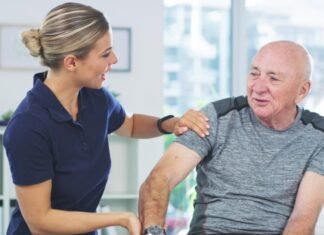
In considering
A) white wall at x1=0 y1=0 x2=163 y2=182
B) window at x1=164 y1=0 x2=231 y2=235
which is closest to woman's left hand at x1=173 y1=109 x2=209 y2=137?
white wall at x1=0 y1=0 x2=163 y2=182

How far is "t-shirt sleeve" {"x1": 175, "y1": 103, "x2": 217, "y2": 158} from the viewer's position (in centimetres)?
192

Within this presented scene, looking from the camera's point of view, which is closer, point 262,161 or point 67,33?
point 67,33

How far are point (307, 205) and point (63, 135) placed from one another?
825 millimetres

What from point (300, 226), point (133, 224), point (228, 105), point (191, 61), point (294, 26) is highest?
point (294, 26)

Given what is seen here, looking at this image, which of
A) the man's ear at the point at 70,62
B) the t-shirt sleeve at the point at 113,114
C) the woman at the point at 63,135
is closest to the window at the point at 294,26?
the t-shirt sleeve at the point at 113,114

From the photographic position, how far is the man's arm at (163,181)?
172 cm

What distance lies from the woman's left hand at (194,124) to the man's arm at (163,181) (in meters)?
0.06

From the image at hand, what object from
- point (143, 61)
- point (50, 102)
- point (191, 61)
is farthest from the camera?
point (191, 61)

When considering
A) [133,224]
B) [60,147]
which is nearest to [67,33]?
[60,147]

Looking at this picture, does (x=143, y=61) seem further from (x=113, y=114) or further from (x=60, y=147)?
(x=60, y=147)

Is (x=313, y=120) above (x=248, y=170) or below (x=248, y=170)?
above

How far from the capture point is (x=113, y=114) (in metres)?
2.03

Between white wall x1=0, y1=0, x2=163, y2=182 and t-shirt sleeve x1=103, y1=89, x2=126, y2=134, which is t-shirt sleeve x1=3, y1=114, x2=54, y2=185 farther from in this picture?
white wall x1=0, y1=0, x2=163, y2=182

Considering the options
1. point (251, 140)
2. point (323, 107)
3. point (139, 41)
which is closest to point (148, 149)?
point (139, 41)
